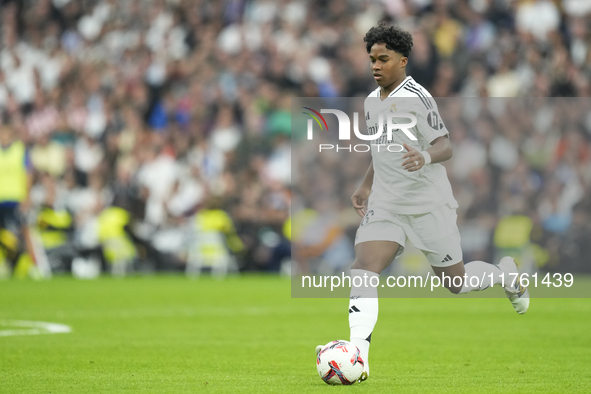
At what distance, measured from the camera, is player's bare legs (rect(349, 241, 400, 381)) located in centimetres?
591

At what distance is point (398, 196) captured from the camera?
6.16 meters

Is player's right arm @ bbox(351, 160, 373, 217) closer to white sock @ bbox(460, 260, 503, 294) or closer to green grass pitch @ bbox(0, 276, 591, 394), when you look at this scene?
white sock @ bbox(460, 260, 503, 294)

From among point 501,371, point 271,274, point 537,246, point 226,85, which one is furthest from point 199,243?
point 501,371

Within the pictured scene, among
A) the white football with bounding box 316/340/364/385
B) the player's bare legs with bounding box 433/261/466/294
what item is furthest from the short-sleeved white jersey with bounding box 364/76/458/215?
the white football with bounding box 316/340/364/385

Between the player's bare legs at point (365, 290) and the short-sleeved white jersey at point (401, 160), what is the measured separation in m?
0.31

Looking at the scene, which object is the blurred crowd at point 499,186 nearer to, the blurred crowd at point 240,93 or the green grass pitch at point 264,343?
the blurred crowd at point 240,93

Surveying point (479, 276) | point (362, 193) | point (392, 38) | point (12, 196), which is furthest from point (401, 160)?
point (12, 196)

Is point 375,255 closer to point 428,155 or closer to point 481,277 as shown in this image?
point 428,155

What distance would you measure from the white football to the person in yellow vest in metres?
12.6

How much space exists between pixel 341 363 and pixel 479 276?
4.56 ft

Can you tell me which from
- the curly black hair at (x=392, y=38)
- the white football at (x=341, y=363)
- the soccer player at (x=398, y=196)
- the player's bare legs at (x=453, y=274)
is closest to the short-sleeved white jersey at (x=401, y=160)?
the soccer player at (x=398, y=196)

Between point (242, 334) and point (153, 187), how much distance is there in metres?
9.77

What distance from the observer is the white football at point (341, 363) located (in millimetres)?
5715

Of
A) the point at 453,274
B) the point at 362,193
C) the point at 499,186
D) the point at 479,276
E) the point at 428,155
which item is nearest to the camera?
the point at 428,155
